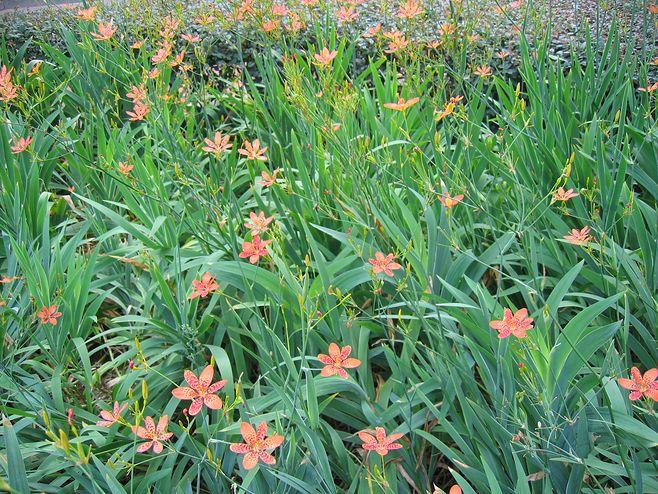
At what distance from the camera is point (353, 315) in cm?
→ 141

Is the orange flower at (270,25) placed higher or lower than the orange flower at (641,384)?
higher

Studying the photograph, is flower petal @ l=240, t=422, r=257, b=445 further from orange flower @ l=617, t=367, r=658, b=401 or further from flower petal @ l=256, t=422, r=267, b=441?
orange flower @ l=617, t=367, r=658, b=401

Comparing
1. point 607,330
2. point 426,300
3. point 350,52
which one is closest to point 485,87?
point 350,52

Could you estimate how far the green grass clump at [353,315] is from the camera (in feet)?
4.13

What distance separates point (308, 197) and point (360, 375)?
618mm

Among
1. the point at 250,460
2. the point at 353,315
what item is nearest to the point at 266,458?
the point at 250,460

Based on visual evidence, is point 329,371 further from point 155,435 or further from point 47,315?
point 47,315

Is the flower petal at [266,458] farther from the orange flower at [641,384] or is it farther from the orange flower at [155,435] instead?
the orange flower at [641,384]

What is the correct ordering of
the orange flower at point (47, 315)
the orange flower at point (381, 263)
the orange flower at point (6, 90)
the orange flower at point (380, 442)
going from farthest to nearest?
the orange flower at point (6, 90)
the orange flower at point (47, 315)
the orange flower at point (381, 263)
the orange flower at point (380, 442)

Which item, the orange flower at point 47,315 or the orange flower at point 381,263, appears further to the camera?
the orange flower at point 47,315

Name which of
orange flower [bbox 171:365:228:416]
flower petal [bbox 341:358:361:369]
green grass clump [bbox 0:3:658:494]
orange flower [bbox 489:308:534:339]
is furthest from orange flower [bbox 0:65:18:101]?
orange flower [bbox 489:308:534:339]

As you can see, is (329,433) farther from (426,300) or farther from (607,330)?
(607,330)

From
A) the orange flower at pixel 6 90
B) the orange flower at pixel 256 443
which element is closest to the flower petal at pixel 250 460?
the orange flower at pixel 256 443

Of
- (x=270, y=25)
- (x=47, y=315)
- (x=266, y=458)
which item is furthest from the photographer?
(x=270, y=25)
